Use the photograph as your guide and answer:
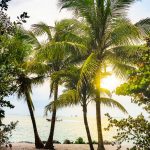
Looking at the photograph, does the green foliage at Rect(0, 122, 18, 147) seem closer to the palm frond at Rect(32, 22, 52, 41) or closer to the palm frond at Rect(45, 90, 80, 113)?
the palm frond at Rect(45, 90, 80, 113)

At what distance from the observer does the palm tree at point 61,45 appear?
61.6 feet

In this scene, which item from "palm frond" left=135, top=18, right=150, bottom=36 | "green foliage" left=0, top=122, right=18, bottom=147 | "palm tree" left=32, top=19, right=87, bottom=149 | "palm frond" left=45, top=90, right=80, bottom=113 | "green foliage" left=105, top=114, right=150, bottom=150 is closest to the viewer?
"green foliage" left=105, top=114, right=150, bottom=150

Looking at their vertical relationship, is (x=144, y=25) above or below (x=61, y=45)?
above

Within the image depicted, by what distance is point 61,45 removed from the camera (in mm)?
19000

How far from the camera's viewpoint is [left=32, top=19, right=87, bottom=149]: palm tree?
61.6 ft

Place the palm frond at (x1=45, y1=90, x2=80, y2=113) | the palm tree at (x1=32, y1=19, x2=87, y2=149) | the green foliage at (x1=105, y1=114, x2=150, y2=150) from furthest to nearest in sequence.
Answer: the palm frond at (x1=45, y1=90, x2=80, y2=113)
the palm tree at (x1=32, y1=19, x2=87, y2=149)
the green foliage at (x1=105, y1=114, x2=150, y2=150)

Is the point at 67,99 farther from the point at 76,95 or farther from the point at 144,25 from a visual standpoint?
the point at 144,25

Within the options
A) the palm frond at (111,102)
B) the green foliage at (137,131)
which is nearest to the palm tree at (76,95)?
the palm frond at (111,102)

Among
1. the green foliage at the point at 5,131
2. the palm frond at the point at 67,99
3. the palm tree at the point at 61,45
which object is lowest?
the green foliage at the point at 5,131

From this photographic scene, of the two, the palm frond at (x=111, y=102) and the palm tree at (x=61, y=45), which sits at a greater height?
the palm tree at (x=61, y=45)

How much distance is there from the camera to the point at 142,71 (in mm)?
7457

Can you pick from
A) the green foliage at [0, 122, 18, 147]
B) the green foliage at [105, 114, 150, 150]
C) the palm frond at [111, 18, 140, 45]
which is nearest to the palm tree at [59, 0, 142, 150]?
the palm frond at [111, 18, 140, 45]

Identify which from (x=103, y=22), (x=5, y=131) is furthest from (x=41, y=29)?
(x=5, y=131)

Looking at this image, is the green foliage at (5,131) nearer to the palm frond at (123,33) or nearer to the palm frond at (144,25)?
the palm frond at (123,33)
